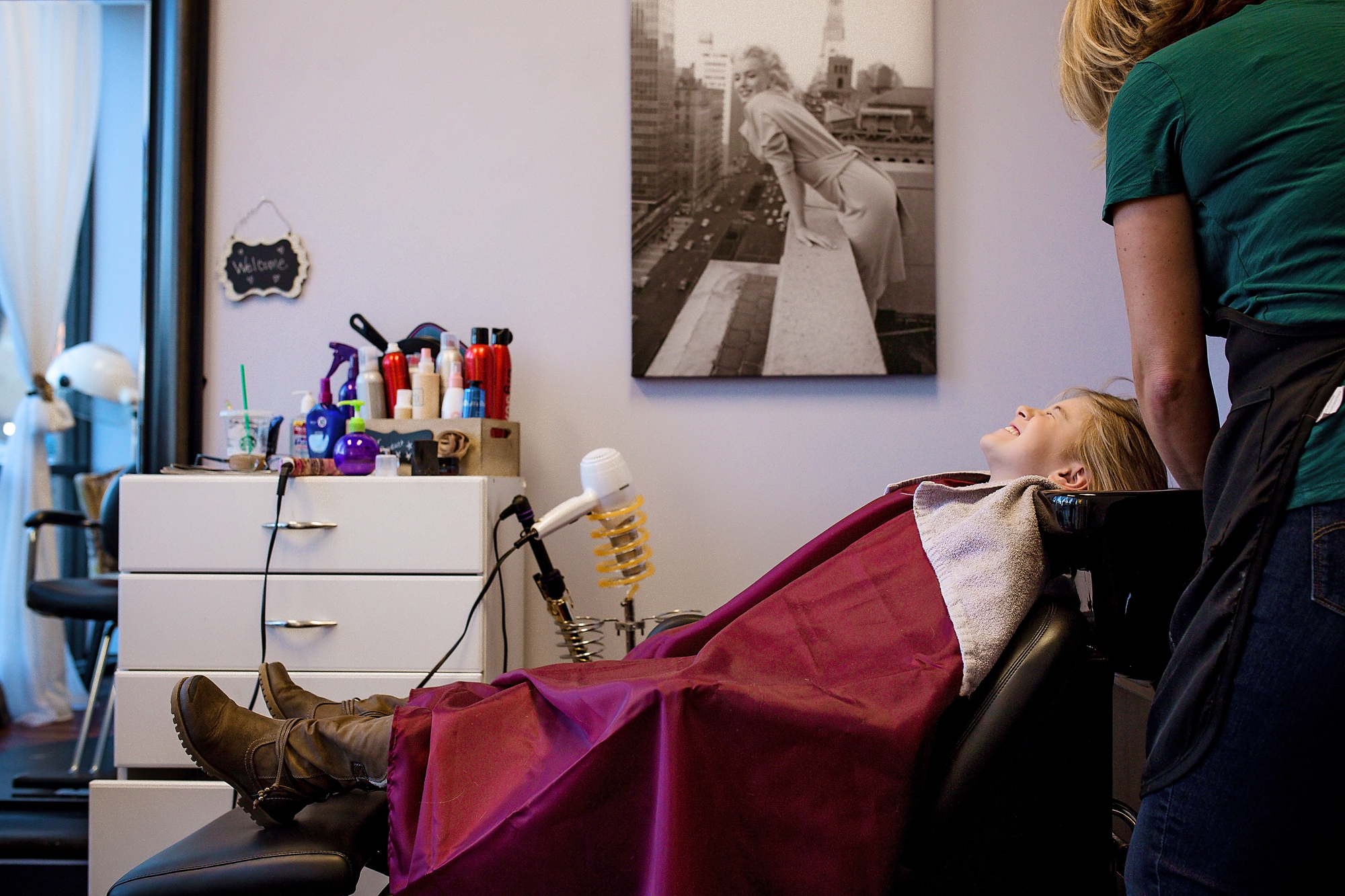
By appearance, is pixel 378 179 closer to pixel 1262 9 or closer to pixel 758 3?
pixel 758 3

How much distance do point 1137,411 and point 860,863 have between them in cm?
82

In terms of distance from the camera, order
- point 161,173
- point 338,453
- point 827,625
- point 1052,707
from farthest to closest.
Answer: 1. point 161,173
2. point 338,453
3. point 827,625
4. point 1052,707

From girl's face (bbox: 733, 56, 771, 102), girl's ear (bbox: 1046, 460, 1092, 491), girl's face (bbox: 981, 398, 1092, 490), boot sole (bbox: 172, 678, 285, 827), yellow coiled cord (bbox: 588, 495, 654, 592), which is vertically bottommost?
boot sole (bbox: 172, 678, 285, 827)

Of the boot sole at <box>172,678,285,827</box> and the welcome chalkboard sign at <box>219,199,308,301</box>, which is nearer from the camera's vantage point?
the boot sole at <box>172,678,285,827</box>

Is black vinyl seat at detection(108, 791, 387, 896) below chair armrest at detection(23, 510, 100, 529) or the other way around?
below

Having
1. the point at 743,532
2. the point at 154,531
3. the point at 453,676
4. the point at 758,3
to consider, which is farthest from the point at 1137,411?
the point at 154,531

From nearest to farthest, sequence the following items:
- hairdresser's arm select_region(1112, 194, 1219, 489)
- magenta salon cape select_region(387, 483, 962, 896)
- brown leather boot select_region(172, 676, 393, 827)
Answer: hairdresser's arm select_region(1112, 194, 1219, 489) < magenta salon cape select_region(387, 483, 962, 896) < brown leather boot select_region(172, 676, 393, 827)

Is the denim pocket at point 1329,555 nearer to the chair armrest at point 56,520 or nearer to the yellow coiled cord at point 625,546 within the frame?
the yellow coiled cord at point 625,546

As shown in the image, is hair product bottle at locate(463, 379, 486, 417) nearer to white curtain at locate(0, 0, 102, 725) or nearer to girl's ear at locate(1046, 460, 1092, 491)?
girl's ear at locate(1046, 460, 1092, 491)

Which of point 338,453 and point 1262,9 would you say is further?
point 338,453

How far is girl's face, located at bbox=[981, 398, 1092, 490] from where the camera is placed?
1269 mm

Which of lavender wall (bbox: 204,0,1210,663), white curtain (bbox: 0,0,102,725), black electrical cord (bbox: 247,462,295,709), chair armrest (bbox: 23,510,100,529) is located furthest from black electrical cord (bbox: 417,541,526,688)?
white curtain (bbox: 0,0,102,725)

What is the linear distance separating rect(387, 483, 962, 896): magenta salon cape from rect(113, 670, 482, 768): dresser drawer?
0.55m

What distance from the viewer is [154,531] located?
157 centimetres
